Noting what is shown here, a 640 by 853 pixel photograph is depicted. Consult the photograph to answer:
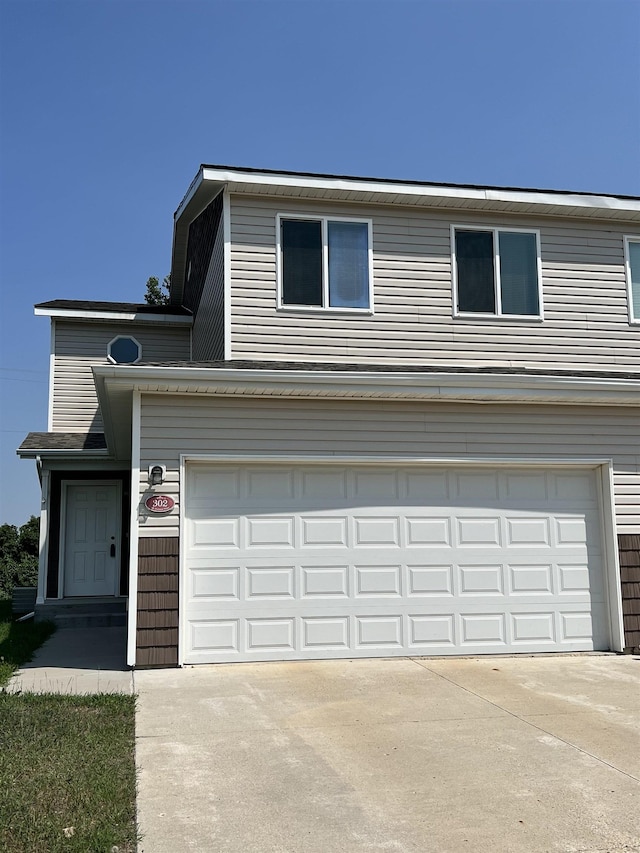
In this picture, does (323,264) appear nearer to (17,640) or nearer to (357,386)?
(357,386)

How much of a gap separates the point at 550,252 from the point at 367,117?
15.8ft

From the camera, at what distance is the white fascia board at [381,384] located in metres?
8.52

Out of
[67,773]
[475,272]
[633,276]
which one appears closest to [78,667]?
[67,773]

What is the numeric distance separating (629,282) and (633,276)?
5.7 inches

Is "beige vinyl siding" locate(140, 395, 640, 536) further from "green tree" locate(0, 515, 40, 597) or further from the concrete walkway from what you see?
"green tree" locate(0, 515, 40, 597)

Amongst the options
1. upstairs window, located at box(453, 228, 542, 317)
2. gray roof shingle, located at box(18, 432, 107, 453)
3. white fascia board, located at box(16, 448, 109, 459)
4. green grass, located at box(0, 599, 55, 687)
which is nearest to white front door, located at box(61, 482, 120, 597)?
gray roof shingle, located at box(18, 432, 107, 453)

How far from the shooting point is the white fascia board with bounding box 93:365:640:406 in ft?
28.0

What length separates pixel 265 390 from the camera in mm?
8922

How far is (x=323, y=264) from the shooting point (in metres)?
10.4

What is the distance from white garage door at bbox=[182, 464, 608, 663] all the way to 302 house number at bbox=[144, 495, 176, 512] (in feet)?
0.98

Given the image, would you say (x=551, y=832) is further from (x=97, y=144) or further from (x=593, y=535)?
(x=97, y=144)

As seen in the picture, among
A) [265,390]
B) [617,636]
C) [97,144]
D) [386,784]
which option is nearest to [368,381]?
[265,390]

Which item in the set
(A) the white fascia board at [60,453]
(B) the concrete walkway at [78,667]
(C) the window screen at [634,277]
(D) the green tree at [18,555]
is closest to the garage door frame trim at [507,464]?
(B) the concrete walkway at [78,667]

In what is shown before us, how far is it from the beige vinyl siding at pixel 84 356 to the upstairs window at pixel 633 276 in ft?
26.7
